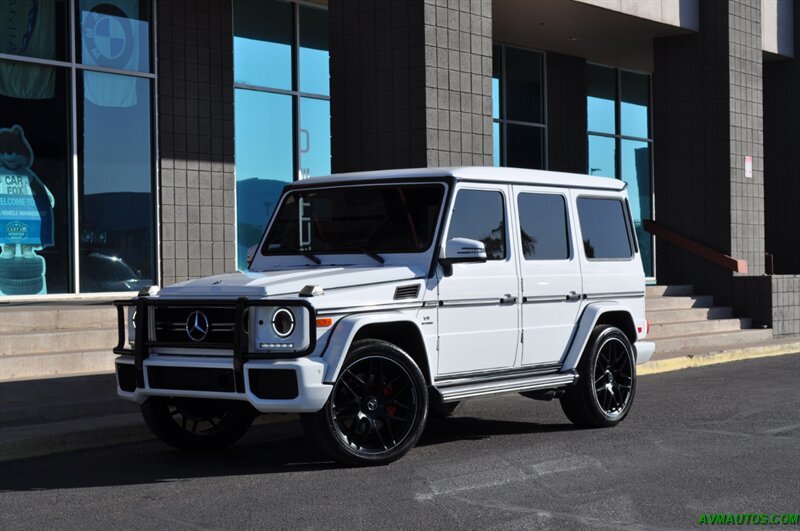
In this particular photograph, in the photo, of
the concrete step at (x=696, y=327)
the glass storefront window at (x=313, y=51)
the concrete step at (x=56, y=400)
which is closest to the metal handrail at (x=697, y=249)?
the concrete step at (x=696, y=327)

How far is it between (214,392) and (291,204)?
224cm

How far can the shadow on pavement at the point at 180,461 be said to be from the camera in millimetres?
7695

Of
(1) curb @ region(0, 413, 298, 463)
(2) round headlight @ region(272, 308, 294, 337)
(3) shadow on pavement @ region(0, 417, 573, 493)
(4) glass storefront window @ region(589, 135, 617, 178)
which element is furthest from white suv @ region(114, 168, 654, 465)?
(4) glass storefront window @ region(589, 135, 617, 178)

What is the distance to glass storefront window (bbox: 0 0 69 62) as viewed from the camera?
15008mm

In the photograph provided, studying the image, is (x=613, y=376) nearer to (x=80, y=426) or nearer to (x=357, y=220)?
(x=357, y=220)

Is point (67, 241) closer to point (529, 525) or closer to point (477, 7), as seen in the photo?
point (477, 7)

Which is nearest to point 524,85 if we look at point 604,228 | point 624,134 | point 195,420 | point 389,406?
point 624,134

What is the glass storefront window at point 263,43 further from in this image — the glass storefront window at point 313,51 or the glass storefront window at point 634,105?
the glass storefront window at point 634,105

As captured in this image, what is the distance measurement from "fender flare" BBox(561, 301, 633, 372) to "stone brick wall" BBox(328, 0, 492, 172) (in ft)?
15.5

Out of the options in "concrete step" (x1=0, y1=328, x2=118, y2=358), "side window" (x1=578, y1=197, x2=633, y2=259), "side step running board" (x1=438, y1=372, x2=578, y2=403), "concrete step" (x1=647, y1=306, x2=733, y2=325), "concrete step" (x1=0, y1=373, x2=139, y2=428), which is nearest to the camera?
"side step running board" (x1=438, y1=372, x2=578, y2=403)

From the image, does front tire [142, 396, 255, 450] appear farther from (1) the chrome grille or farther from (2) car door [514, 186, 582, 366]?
(2) car door [514, 186, 582, 366]

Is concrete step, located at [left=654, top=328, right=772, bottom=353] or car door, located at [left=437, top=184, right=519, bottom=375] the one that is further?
concrete step, located at [left=654, top=328, right=772, bottom=353]

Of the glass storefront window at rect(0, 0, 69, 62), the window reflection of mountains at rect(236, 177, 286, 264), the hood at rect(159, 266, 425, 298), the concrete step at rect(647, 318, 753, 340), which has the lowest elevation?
the concrete step at rect(647, 318, 753, 340)

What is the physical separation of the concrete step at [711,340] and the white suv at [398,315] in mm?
6367
